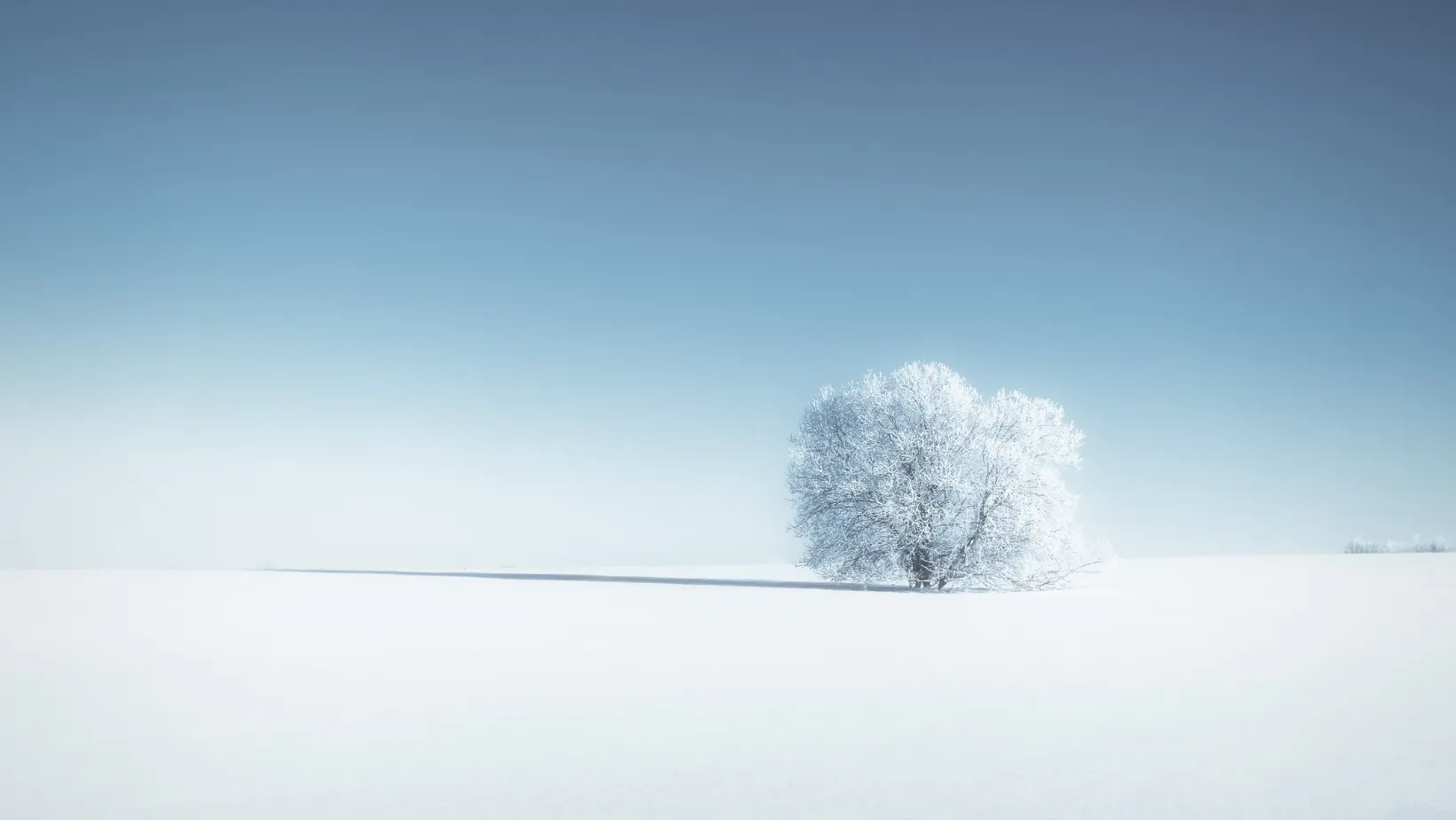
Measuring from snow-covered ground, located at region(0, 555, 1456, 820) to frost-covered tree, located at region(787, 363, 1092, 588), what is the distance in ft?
44.2

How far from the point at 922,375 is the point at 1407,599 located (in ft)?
60.5

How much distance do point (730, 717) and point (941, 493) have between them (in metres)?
27.7

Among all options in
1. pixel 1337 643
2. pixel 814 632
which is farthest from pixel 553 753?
pixel 1337 643

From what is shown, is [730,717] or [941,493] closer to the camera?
[730,717]

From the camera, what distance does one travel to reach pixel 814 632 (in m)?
19.0

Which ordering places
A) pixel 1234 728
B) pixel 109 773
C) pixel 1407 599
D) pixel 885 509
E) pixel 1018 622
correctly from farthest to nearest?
pixel 885 509 < pixel 1407 599 < pixel 1018 622 < pixel 1234 728 < pixel 109 773

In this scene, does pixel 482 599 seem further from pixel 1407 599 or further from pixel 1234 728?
pixel 1407 599

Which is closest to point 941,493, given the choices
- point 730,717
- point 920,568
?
point 920,568

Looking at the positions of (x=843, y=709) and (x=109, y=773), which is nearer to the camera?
(x=109, y=773)

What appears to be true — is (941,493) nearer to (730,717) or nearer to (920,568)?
(920,568)

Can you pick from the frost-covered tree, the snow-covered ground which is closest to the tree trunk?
the frost-covered tree

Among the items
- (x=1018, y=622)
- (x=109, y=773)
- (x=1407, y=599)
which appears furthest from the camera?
(x=1407, y=599)

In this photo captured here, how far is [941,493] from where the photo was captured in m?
36.2

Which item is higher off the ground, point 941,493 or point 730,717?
point 941,493
